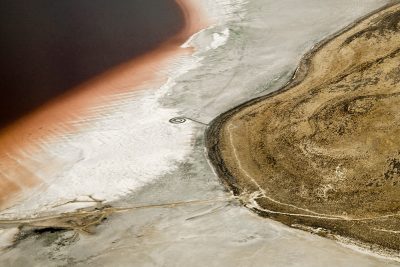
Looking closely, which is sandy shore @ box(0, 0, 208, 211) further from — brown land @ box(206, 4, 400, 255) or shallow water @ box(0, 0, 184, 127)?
brown land @ box(206, 4, 400, 255)

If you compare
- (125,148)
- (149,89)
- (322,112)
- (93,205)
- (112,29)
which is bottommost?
(93,205)

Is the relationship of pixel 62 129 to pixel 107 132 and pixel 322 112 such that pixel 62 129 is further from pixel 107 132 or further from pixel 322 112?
pixel 322 112

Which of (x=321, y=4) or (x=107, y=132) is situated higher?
(x=321, y=4)

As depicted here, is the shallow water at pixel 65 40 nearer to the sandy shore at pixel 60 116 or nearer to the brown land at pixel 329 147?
the sandy shore at pixel 60 116

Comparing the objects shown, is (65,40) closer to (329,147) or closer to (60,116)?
(60,116)

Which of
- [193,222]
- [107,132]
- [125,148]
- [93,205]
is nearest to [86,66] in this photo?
[107,132]

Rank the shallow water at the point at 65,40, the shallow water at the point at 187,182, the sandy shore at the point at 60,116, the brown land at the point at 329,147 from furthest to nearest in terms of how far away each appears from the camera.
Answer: the shallow water at the point at 65,40 → the sandy shore at the point at 60,116 → the brown land at the point at 329,147 → the shallow water at the point at 187,182

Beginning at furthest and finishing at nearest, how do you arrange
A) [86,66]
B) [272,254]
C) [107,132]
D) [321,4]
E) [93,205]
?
1. [321,4]
2. [86,66]
3. [107,132]
4. [93,205]
5. [272,254]

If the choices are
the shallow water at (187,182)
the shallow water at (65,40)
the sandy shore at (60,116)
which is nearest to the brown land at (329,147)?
the shallow water at (187,182)

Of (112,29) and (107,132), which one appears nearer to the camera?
(107,132)
